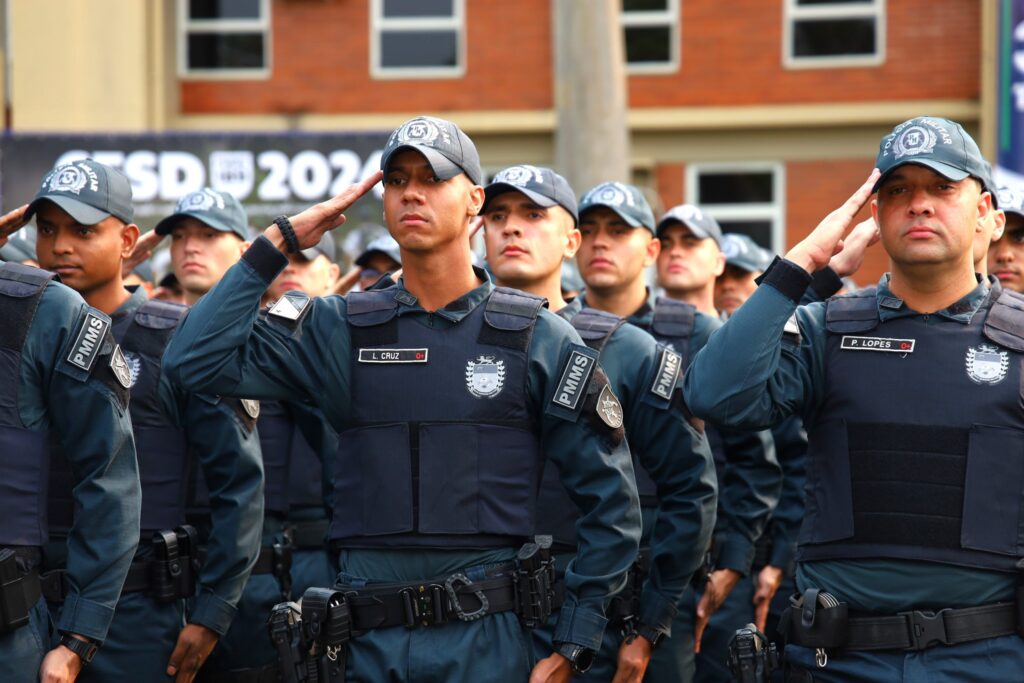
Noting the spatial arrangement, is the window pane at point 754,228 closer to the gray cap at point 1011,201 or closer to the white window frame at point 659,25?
the white window frame at point 659,25

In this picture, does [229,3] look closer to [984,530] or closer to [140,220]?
[140,220]

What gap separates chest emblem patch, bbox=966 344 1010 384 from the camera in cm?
420

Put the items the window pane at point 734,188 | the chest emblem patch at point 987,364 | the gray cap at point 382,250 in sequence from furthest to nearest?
the window pane at point 734,188 < the gray cap at point 382,250 < the chest emblem patch at point 987,364

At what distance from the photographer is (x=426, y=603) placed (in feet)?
13.6

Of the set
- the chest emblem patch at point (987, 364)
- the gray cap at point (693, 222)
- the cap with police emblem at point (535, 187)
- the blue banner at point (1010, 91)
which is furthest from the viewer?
the blue banner at point (1010, 91)

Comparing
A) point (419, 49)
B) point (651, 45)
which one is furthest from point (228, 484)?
point (651, 45)

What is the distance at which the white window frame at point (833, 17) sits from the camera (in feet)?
66.4

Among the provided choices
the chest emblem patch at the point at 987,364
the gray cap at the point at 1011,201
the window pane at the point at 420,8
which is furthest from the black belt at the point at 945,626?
the window pane at the point at 420,8

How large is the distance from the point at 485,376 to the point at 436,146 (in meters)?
0.69

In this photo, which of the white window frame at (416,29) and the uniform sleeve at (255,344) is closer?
the uniform sleeve at (255,344)

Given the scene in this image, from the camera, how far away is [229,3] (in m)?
20.9

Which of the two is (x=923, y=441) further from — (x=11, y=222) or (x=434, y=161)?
(x=11, y=222)

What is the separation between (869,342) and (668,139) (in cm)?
1610

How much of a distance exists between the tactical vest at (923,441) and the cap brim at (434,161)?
4.02 ft
